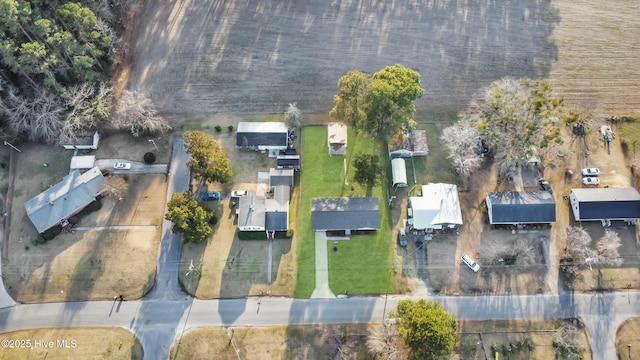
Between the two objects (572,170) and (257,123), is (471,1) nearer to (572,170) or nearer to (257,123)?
(572,170)

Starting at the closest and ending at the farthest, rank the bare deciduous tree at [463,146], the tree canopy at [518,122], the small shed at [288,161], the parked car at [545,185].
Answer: the tree canopy at [518,122] → the bare deciduous tree at [463,146] → the parked car at [545,185] → the small shed at [288,161]

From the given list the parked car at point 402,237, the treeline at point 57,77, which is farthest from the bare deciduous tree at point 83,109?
the parked car at point 402,237

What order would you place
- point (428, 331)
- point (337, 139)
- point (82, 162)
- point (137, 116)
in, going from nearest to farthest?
point (428, 331) → point (137, 116) → point (82, 162) → point (337, 139)

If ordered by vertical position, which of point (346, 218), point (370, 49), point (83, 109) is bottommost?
point (346, 218)

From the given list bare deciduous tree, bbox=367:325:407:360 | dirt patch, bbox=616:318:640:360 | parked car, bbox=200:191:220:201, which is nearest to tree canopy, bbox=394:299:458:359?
bare deciduous tree, bbox=367:325:407:360

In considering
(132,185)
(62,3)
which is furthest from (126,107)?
(62,3)

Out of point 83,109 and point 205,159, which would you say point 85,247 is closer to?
point 83,109

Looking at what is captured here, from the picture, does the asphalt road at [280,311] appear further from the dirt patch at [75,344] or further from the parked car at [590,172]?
the parked car at [590,172]

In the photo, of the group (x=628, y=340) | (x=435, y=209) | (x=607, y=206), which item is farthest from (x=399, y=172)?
(x=628, y=340)
